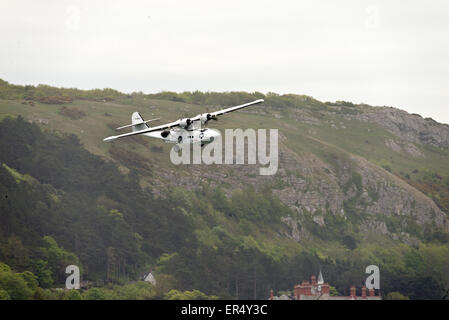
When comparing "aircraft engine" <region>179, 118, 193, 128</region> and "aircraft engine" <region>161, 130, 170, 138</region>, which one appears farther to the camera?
"aircraft engine" <region>161, 130, 170, 138</region>

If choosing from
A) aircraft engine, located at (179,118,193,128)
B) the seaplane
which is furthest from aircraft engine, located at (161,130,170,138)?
aircraft engine, located at (179,118,193,128)

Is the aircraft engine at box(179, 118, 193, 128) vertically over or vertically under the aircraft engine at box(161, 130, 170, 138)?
over

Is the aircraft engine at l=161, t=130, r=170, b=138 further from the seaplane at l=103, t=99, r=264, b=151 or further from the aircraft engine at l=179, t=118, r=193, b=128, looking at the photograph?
the aircraft engine at l=179, t=118, r=193, b=128

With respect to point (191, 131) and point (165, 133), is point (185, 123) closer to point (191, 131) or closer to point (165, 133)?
point (191, 131)

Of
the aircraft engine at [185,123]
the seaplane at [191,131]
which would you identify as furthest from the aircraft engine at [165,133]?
the aircraft engine at [185,123]

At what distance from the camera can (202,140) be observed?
144 meters

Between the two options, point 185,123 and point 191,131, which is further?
point 191,131

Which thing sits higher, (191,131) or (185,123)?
(185,123)

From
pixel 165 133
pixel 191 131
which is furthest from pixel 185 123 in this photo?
pixel 165 133

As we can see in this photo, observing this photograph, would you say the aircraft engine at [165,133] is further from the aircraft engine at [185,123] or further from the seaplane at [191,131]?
the aircraft engine at [185,123]
